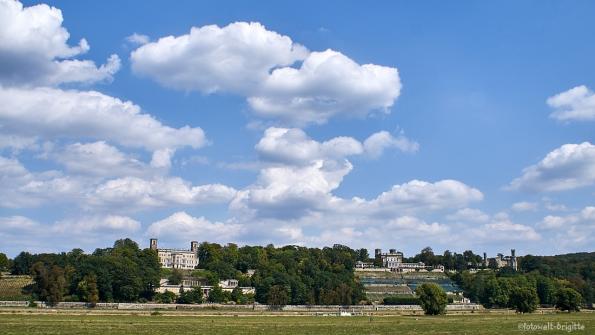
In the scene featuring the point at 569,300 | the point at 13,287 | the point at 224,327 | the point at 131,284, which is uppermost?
the point at 131,284

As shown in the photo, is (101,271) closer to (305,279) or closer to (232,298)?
(232,298)

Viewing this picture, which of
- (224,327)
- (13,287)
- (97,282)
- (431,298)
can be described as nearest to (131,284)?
(97,282)

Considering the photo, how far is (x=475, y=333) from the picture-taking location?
56500 millimetres

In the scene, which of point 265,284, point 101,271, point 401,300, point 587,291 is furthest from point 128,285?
point 587,291

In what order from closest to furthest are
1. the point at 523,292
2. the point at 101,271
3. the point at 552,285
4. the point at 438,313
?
the point at 438,313
the point at 523,292
the point at 101,271
the point at 552,285

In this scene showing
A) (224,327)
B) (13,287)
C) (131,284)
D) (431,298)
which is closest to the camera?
(224,327)

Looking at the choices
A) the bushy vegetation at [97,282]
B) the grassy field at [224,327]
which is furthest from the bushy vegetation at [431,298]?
the bushy vegetation at [97,282]

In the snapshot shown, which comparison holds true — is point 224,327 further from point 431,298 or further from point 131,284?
point 131,284

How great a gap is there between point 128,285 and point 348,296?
56004 mm

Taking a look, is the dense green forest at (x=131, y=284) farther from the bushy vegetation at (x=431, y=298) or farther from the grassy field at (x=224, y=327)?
the grassy field at (x=224, y=327)

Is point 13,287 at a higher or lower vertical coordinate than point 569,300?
higher

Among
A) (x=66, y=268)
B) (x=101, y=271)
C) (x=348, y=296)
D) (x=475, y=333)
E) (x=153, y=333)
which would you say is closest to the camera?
Answer: (x=153, y=333)

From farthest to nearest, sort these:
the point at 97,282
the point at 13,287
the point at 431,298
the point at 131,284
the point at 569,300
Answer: the point at 13,287
the point at 131,284
the point at 97,282
the point at 569,300
the point at 431,298

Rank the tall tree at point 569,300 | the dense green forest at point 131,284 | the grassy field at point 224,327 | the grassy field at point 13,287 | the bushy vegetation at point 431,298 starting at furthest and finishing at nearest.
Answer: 1. the grassy field at point 13,287
2. the dense green forest at point 131,284
3. the tall tree at point 569,300
4. the bushy vegetation at point 431,298
5. the grassy field at point 224,327
